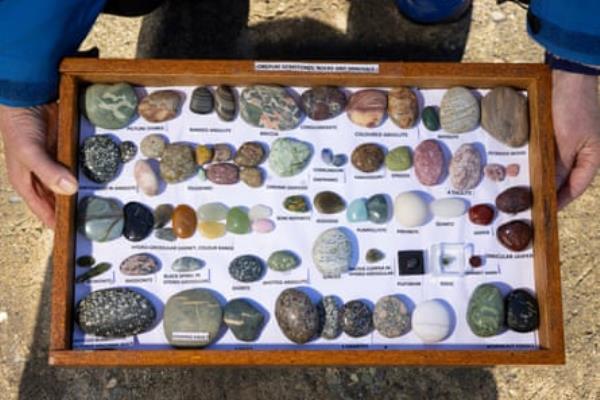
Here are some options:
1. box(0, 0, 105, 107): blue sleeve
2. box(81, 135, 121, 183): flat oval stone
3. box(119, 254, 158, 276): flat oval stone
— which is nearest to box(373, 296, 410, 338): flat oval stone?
box(119, 254, 158, 276): flat oval stone

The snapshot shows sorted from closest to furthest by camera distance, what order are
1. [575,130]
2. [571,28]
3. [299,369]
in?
[571,28] → [575,130] → [299,369]

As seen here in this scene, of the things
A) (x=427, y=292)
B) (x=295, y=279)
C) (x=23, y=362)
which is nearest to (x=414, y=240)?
(x=427, y=292)

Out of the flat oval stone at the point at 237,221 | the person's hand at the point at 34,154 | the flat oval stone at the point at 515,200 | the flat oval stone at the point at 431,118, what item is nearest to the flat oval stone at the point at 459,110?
the flat oval stone at the point at 431,118

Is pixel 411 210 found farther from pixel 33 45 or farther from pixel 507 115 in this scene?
pixel 33 45

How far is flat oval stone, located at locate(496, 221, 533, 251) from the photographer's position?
948 millimetres

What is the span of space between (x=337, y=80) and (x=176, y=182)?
0.89 feet

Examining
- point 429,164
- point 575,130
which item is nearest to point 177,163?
point 429,164

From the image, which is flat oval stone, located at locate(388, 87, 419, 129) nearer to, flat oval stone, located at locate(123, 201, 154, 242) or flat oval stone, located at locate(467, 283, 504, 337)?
flat oval stone, located at locate(467, 283, 504, 337)

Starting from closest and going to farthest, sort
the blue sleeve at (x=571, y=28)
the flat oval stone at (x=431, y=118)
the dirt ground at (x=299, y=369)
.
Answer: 1. the blue sleeve at (x=571, y=28)
2. the flat oval stone at (x=431, y=118)
3. the dirt ground at (x=299, y=369)

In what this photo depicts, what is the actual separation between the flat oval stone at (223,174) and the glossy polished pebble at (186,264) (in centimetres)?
12

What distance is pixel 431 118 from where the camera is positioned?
990 mm

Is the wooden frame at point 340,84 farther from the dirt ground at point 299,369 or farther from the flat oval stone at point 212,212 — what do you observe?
the dirt ground at point 299,369

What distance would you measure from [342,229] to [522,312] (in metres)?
0.27

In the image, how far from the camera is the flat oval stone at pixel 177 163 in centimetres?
96
